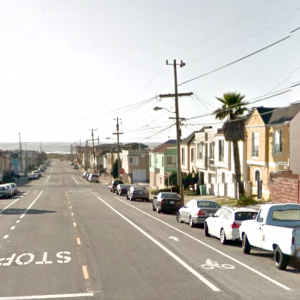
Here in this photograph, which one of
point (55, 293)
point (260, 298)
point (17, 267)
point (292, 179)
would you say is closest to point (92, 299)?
point (55, 293)

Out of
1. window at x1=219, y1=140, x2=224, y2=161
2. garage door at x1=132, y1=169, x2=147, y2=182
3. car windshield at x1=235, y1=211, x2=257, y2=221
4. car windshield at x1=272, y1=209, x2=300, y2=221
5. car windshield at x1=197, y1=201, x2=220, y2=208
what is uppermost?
window at x1=219, y1=140, x2=224, y2=161

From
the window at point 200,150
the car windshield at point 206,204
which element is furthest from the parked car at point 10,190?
the car windshield at point 206,204

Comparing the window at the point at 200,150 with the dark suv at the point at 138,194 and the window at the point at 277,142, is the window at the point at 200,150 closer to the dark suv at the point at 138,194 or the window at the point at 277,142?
the dark suv at the point at 138,194

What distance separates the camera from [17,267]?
591 inches

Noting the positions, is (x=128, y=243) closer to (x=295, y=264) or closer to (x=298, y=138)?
(x=295, y=264)

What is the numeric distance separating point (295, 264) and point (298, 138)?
19124 millimetres

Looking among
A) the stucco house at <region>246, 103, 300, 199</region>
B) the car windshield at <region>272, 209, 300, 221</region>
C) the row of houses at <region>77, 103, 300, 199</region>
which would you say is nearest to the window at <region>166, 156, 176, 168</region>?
the row of houses at <region>77, 103, 300, 199</region>

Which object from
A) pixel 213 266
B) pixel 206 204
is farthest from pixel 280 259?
pixel 206 204

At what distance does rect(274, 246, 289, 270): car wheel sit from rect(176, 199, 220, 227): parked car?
35.9 ft

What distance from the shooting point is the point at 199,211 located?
2612 centimetres

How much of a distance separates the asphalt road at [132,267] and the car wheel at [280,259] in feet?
0.77

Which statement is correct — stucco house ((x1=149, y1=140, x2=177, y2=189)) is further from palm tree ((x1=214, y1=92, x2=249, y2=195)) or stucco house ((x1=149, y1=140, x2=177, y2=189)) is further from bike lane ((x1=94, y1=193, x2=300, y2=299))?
bike lane ((x1=94, y1=193, x2=300, y2=299))

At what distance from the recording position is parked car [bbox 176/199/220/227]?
85.3 ft

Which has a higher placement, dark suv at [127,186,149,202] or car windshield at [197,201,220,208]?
car windshield at [197,201,220,208]
